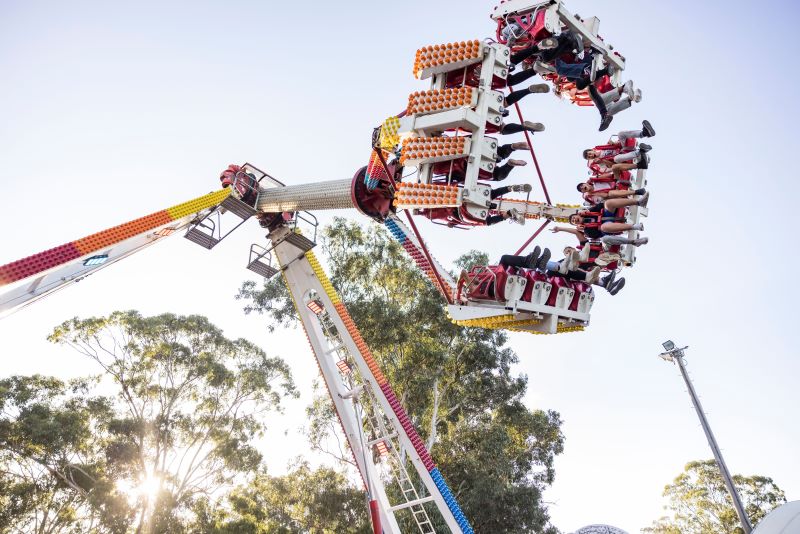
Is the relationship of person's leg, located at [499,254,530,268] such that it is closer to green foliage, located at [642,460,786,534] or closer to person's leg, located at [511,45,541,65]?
person's leg, located at [511,45,541,65]

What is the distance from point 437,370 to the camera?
2097 centimetres

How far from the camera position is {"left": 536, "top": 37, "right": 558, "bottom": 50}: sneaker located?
25.4 feet

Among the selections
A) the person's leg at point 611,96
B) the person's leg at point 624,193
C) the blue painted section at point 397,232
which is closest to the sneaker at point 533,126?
the person's leg at point 611,96

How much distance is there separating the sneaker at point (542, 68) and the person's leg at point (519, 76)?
8 centimetres

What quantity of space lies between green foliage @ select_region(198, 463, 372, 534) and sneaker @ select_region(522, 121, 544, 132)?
15.7m

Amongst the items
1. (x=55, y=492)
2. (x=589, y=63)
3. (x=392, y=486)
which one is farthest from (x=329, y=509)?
(x=589, y=63)

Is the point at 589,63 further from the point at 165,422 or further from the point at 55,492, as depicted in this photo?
the point at 55,492

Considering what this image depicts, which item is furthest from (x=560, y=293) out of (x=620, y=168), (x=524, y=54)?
(x=524, y=54)

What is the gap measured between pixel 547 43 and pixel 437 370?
14.8 metres

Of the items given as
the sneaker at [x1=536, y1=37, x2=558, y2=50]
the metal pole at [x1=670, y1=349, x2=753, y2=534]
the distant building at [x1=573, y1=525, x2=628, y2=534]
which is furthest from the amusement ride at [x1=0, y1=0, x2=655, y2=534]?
the metal pole at [x1=670, y1=349, x2=753, y2=534]

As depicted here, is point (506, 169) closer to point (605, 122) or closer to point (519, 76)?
point (519, 76)

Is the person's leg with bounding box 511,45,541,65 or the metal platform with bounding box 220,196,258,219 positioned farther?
the metal platform with bounding box 220,196,258,219

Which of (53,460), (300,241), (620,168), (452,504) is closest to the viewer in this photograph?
(620,168)

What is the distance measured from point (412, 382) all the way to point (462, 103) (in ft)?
49.0
